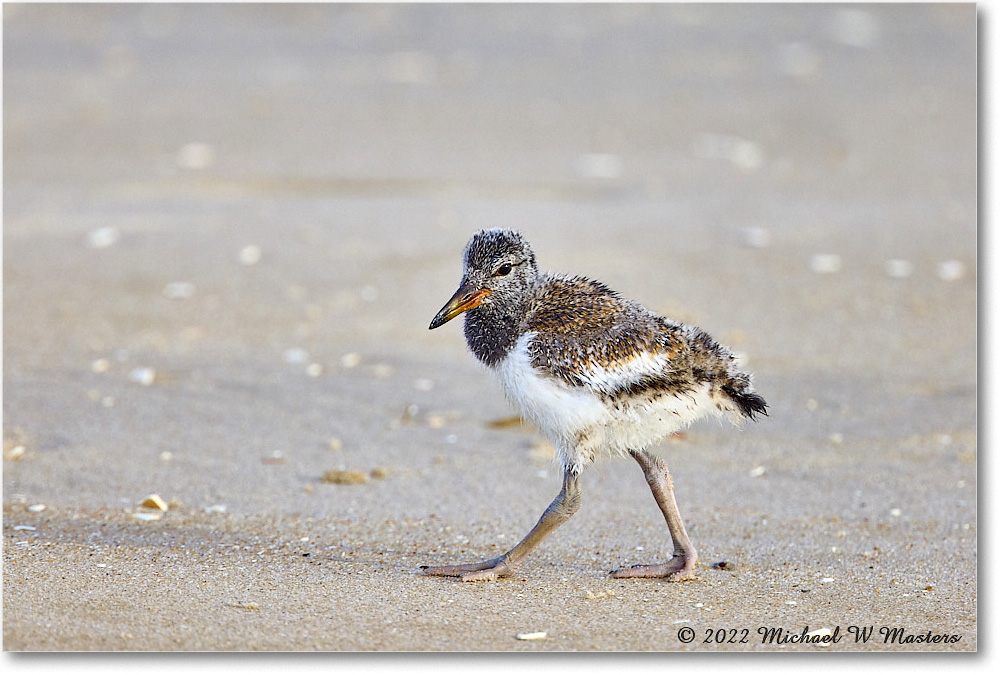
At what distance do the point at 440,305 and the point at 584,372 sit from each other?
367cm

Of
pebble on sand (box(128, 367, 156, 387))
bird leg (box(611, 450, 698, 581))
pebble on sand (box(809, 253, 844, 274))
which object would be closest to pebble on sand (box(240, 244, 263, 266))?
pebble on sand (box(128, 367, 156, 387))

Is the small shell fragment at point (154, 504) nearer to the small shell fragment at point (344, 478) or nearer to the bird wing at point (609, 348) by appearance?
the small shell fragment at point (344, 478)

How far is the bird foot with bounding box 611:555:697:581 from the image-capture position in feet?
13.5

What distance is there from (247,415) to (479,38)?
27.4 ft

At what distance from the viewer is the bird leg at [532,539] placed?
13.4 ft

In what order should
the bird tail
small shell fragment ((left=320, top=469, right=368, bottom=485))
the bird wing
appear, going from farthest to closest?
small shell fragment ((left=320, top=469, right=368, bottom=485)) → the bird tail → the bird wing

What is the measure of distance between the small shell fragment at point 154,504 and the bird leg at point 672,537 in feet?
6.33

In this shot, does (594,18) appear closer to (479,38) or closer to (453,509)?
(479,38)

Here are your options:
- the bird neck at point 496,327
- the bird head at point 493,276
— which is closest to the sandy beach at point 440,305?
the bird neck at point 496,327

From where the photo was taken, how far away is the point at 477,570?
4082 millimetres

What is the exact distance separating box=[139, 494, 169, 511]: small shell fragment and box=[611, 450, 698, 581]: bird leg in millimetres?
1928

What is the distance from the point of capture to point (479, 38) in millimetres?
13328

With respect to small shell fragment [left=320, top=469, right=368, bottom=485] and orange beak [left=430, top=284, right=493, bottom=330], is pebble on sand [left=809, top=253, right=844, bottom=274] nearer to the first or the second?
small shell fragment [left=320, top=469, right=368, bottom=485]

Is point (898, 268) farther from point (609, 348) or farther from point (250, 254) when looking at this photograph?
point (609, 348)
